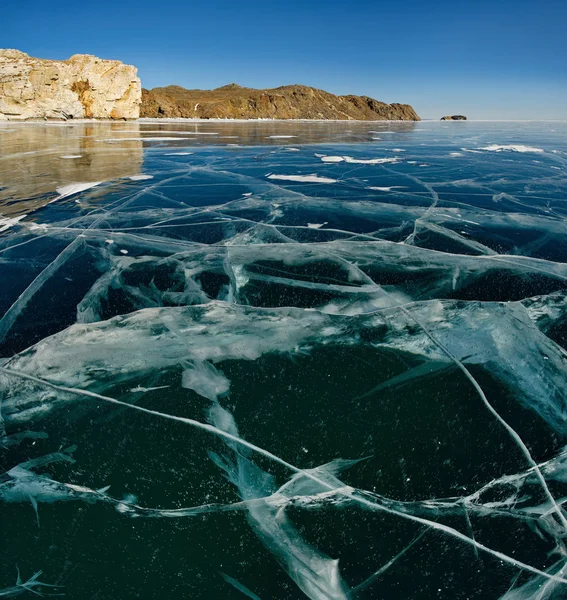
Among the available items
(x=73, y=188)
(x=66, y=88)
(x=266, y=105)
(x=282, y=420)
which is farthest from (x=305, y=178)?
(x=266, y=105)

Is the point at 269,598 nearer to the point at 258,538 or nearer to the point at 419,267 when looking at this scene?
the point at 258,538

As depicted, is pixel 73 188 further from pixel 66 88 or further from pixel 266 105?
pixel 266 105

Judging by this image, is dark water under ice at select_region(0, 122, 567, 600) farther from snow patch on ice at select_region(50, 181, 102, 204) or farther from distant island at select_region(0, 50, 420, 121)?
distant island at select_region(0, 50, 420, 121)

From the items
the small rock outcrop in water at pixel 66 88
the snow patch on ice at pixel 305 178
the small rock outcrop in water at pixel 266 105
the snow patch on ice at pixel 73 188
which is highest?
the small rock outcrop in water at pixel 266 105

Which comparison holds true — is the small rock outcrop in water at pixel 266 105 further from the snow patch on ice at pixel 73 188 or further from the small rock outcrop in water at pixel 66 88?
the snow patch on ice at pixel 73 188

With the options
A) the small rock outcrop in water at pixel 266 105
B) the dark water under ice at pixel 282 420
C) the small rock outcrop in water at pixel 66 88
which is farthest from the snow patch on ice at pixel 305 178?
the small rock outcrop in water at pixel 266 105

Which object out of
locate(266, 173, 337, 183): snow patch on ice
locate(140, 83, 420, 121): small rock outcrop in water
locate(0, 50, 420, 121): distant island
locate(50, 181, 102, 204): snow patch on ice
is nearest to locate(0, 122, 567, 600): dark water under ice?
locate(50, 181, 102, 204): snow patch on ice
